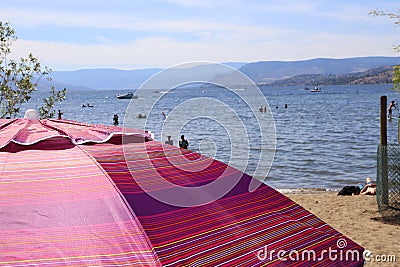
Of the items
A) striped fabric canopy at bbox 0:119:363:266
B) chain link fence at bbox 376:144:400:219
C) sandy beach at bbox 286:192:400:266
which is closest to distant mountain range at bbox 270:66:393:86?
sandy beach at bbox 286:192:400:266

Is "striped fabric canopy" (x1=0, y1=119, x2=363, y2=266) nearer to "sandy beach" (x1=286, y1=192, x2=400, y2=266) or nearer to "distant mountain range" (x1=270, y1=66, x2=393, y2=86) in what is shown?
"sandy beach" (x1=286, y1=192, x2=400, y2=266)

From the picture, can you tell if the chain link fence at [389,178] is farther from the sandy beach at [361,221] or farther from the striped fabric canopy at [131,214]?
the striped fabric canopy at [131,214]

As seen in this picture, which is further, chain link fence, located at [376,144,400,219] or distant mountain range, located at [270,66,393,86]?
distant mountain range, located at [270,66,393,86]

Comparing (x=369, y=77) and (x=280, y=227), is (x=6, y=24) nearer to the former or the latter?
(x=280, y=227)

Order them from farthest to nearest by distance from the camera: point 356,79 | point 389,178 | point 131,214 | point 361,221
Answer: point 356,79
point 361,221
point 389,178
point 131,214

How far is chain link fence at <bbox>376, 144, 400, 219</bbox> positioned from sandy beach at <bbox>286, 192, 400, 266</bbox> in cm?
30

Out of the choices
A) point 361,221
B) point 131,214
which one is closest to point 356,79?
point 361,221

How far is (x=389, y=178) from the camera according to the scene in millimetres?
8336

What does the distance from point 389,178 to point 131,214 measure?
6.90 metres

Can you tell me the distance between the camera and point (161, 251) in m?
2.25

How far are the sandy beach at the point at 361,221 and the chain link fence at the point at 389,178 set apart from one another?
0.30 metres

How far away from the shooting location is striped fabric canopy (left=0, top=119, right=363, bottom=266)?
7.22 feet

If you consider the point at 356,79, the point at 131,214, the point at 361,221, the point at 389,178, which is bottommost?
the point at 361,221

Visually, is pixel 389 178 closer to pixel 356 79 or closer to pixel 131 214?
pixel 131 214
